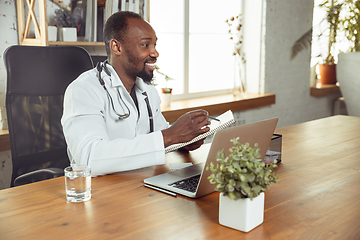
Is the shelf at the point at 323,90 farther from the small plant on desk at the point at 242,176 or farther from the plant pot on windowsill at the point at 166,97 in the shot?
the small plant on desk at the point at 242,176

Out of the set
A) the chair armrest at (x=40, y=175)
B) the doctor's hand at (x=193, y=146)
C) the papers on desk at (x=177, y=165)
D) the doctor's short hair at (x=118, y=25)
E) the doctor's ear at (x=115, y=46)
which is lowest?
the chair armrest at (x=40, y=175)

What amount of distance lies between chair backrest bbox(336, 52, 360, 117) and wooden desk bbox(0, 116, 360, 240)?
8.99 ft

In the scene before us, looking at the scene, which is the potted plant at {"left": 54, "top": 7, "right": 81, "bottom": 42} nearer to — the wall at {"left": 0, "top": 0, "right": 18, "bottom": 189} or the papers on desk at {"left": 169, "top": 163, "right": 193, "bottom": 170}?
the wall at {"left": 0, "top": 0, "right": 18, "bottom": 189}

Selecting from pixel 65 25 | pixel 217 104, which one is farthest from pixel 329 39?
pixel 65 25

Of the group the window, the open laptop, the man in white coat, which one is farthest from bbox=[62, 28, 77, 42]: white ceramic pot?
the open laptop

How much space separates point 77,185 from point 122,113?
53cm

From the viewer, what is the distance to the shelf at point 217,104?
2.84 meters

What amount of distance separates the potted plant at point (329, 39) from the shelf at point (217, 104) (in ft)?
2.39

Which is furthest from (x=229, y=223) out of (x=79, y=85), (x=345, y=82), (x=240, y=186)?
(x=345, y=82)

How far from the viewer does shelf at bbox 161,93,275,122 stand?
2.84m

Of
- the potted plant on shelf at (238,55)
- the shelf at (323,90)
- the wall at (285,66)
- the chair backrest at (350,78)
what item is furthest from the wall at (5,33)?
the shelf at (323,90)

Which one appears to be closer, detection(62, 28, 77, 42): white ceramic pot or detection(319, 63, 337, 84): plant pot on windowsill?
detection(62, 28, 77, 42): white ceramic pot

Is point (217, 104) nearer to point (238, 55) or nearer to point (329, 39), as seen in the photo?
point (238, 55)

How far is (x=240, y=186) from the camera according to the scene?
82 centimetres
